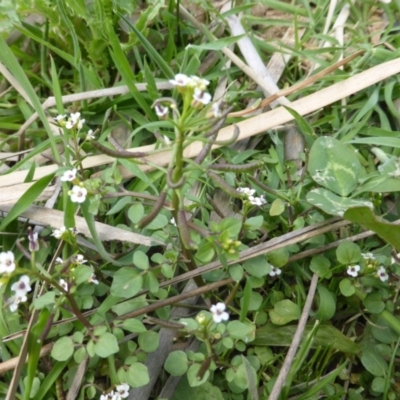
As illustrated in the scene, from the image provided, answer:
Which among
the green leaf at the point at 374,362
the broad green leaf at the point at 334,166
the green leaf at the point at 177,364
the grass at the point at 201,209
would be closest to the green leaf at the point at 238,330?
the grass at the point at 201,209

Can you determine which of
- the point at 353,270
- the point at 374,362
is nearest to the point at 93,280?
the point at 353,270

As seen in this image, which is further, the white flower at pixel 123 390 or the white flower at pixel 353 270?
the white flower at pixel 353 270

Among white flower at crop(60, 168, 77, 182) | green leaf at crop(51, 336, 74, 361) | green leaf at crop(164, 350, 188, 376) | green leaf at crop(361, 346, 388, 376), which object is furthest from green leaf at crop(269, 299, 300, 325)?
white flower at crop(60, 168, 77, 182)

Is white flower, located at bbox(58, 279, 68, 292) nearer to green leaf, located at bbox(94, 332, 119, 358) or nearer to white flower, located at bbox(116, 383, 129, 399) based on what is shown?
green leaf, located at bbox(94, 332, 119, 358)

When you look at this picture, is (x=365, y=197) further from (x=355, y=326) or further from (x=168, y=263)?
(x=168, y=263)

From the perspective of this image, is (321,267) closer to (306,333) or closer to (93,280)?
(306,333)

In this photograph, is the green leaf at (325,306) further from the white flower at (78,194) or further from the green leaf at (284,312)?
the white flower at (78,194)
